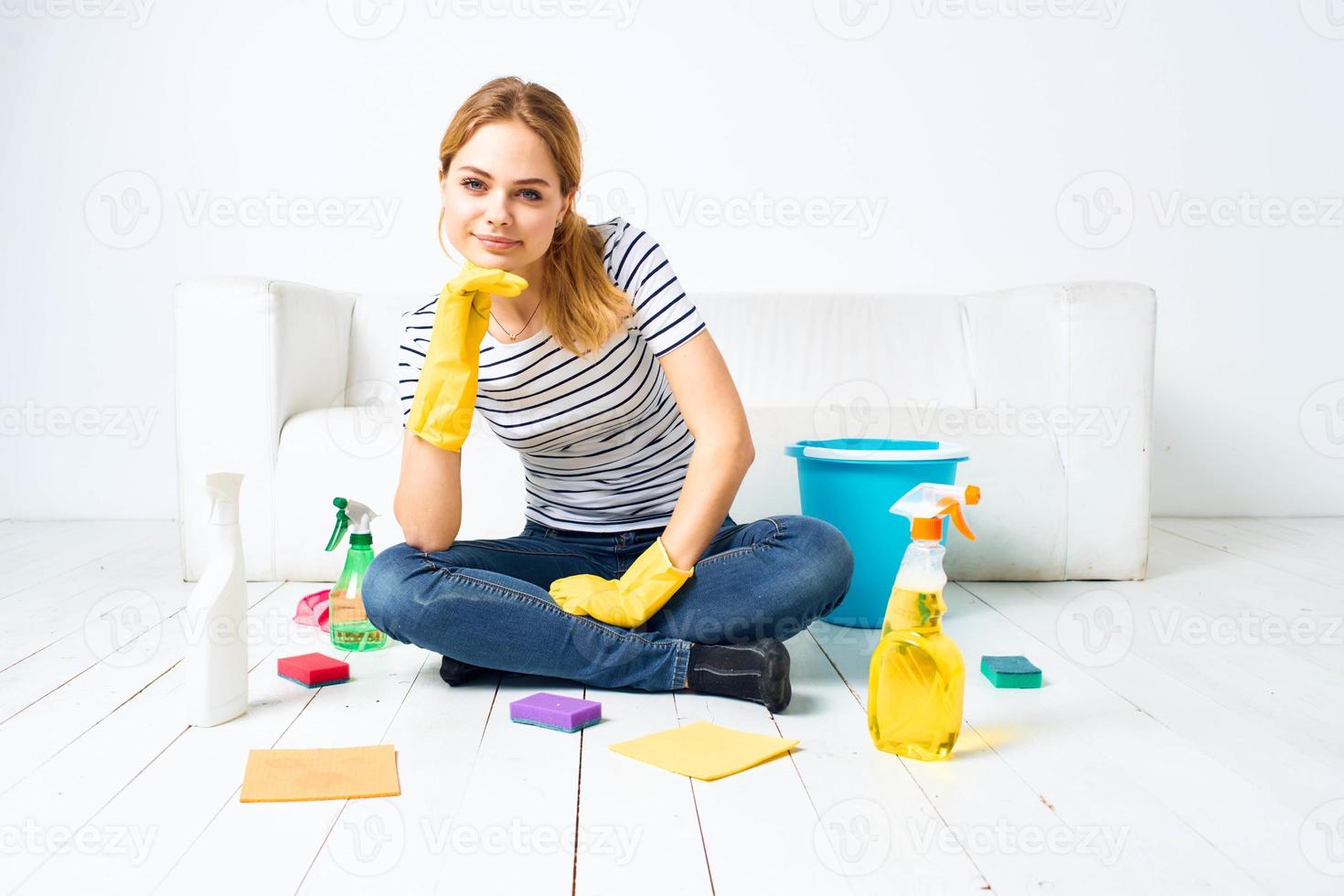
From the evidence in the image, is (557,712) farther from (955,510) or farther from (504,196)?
(504,196)

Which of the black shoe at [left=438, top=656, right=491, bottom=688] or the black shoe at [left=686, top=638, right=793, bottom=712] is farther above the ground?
the black shoe at [left=686, top=638, right=793, bottom=712]

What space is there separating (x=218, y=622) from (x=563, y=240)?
61 cm

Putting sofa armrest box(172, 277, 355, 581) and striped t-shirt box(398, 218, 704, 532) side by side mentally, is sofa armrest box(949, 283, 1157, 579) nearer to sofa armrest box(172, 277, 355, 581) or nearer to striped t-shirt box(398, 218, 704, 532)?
striped t-shirt box(398, 218, 704, 532)

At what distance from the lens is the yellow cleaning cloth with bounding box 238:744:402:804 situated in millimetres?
1015

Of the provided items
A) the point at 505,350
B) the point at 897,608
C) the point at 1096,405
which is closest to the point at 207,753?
the point at 505,350

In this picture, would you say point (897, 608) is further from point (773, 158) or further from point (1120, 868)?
point (773, 158)

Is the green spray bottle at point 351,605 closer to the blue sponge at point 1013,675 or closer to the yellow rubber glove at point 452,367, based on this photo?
the yellow rubber glove at point 452,367

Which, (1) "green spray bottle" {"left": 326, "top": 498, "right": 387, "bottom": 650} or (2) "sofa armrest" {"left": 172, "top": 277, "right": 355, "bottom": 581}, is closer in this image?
(1) "green spray bottle" {"left": 326, "top": 498, "right": 387, "bottom": 650}

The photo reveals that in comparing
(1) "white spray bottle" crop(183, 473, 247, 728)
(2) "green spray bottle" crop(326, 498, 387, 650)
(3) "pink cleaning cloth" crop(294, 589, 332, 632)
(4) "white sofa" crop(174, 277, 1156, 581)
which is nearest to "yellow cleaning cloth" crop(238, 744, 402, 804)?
(1) "white spray bottle" crop(183, 473, 247, 728)

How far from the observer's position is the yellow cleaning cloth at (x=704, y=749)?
109cm

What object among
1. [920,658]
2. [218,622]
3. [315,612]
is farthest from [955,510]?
[315,612]

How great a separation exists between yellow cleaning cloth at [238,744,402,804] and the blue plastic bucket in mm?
791

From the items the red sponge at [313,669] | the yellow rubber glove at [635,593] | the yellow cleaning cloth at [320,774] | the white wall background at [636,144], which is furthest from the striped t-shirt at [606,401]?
the white wall background at [636,144]

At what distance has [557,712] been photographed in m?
1.22
